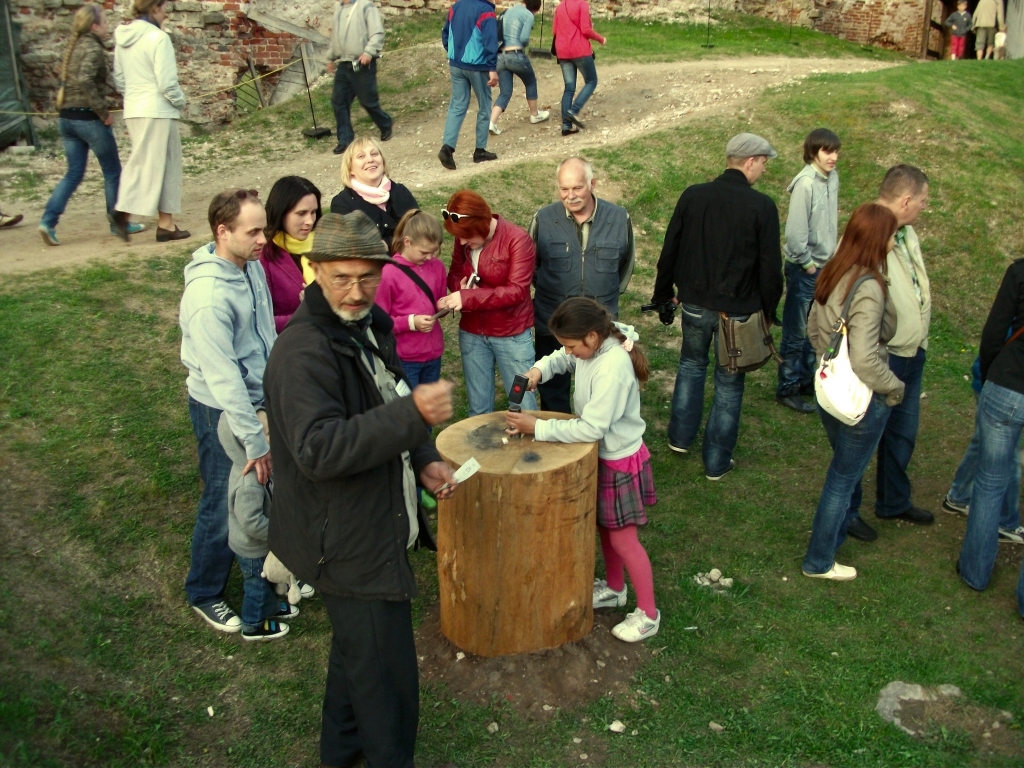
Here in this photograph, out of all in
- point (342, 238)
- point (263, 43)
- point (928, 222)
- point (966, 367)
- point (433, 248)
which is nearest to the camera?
point (342, 238)

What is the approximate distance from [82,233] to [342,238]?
6101 millimetres

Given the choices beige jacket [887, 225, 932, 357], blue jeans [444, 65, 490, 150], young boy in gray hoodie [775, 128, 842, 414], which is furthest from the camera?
blue jeans [444, 65, 490, 150]

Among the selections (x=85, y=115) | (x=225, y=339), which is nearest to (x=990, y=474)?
(x=225, y=339)

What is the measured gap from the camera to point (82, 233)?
7887mm

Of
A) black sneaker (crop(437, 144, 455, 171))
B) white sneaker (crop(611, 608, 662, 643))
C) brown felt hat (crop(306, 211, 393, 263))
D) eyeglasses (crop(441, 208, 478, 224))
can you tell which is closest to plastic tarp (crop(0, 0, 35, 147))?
black sneaker (crop(437, 144, 455, 171))

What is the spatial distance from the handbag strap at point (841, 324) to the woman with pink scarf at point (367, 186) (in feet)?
8.08

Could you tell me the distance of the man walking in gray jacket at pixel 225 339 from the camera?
11.9 ft

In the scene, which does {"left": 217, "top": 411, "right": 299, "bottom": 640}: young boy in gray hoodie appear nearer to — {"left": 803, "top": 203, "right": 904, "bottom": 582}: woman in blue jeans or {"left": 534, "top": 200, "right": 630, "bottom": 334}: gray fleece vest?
{"left": 534, "top": 200, "right": 630, "bottom": 334}: gray fleece vest

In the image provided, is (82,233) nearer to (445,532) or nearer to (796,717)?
(445,532)

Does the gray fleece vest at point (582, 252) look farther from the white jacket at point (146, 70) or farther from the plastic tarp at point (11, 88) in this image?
the plastic tarp at point (11, 88)

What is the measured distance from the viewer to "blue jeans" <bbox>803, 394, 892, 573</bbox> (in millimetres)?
4391

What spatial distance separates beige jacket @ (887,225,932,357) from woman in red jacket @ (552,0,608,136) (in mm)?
6866

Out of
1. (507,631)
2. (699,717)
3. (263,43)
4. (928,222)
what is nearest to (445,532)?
(507,631)

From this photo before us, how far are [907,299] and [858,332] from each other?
1.71 feet
